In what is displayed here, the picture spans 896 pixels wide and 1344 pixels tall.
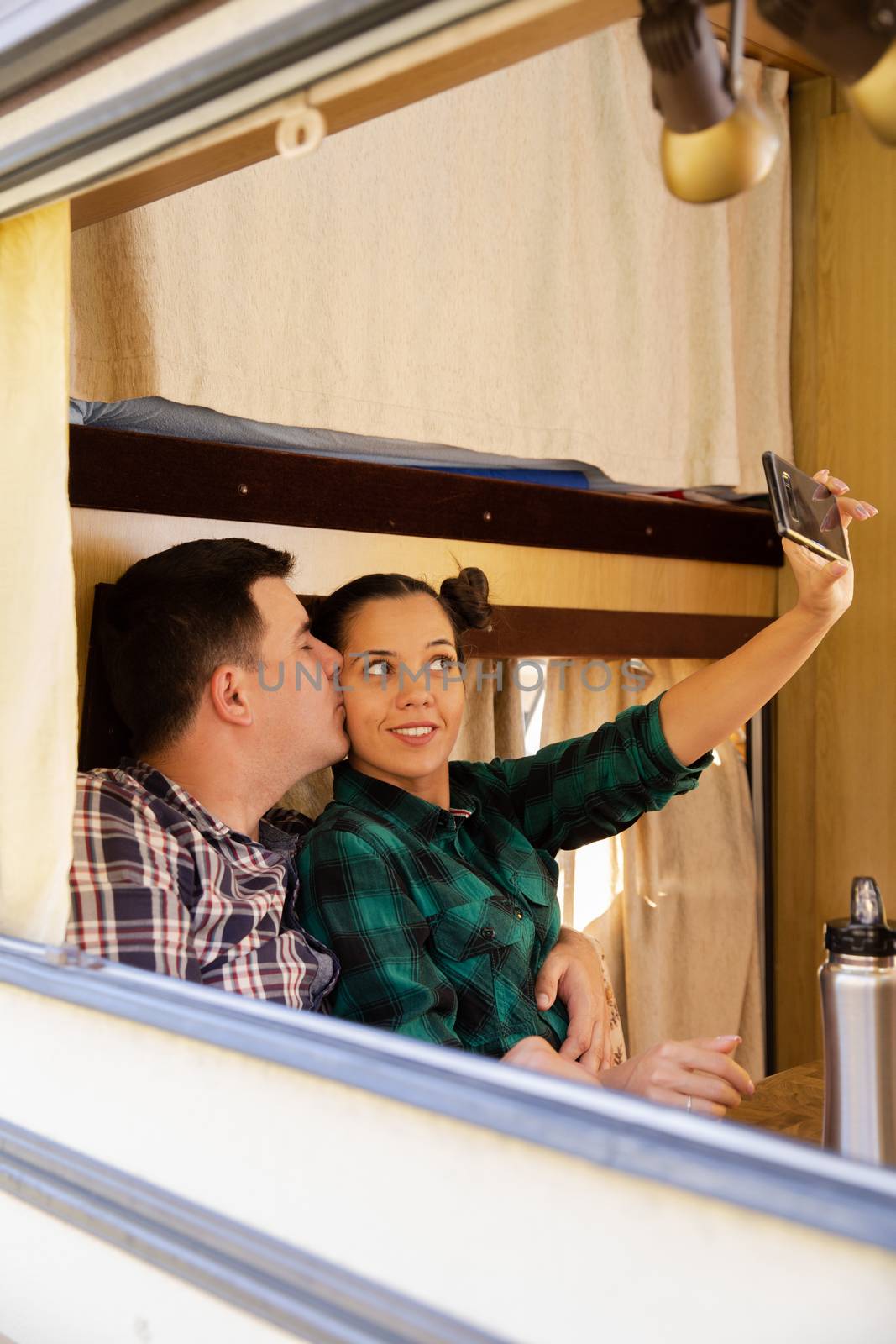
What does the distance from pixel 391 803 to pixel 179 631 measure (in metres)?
0.31

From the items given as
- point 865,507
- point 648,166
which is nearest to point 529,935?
point 865,507

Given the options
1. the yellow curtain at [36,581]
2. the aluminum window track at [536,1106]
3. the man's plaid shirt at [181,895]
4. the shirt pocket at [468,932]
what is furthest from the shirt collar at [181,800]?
the aluminum window track at [536,1106]

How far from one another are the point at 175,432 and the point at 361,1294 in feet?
3.65

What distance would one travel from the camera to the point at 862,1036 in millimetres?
799

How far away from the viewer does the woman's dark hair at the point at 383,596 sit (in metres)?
1.51

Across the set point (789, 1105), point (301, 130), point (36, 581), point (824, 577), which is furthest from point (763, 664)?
point (301, 130)

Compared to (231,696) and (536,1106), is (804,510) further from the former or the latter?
(536,1106)

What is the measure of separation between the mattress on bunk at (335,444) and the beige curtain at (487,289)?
0.08ft

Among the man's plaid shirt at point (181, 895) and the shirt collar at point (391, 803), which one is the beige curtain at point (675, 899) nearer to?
the shirt collar at point (391, 803)

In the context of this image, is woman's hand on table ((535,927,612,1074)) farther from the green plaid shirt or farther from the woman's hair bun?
the woman's hair bun

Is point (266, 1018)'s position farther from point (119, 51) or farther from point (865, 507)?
point (865, 507)

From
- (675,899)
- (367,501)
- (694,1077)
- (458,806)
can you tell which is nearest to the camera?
(694,1077)

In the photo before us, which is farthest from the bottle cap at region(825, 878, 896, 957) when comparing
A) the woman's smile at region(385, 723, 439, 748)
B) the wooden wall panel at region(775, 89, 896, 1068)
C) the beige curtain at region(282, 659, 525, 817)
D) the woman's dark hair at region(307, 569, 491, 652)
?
the wooden wall panel at region(775, 89, 896, 1068)

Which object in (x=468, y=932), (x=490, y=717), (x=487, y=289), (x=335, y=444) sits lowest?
(x=468, y=932)
